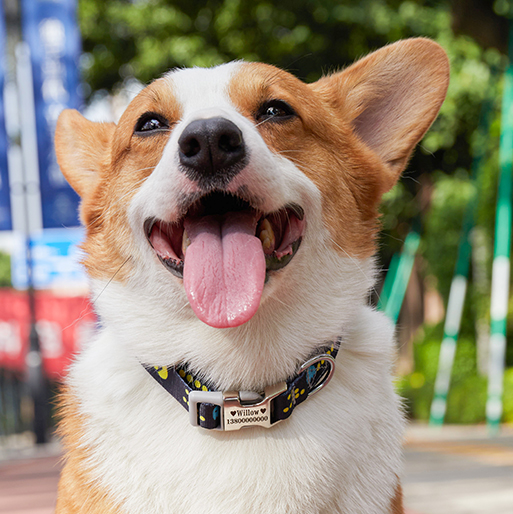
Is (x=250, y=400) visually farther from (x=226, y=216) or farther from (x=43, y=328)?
(x=43, y=328)

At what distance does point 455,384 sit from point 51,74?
9.01 m

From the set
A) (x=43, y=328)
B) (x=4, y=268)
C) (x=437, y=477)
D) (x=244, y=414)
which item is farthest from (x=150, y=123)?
(x=4, y=268)

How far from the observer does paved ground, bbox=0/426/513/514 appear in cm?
444

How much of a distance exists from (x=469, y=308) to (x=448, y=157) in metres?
3.56

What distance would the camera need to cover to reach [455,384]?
11.7 m

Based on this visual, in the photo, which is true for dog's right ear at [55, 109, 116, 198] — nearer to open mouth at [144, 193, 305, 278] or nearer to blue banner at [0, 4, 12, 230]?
open mouth at [144, 193, 305, 278]

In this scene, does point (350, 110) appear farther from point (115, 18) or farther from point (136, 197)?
point (115, 18)

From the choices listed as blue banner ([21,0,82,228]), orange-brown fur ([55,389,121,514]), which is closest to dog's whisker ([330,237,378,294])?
orange-brown fur ([55,389,121,514])

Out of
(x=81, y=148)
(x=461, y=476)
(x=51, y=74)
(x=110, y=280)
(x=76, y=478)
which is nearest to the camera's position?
(x=76, y=478)

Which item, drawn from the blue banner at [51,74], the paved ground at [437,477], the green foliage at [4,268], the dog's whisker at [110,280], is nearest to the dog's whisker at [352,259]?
the dog's whisker at [110,280]

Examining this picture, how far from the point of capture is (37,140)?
8.27 meters

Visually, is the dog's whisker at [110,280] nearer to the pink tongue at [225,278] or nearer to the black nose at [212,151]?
the pink tongue at [225,278]

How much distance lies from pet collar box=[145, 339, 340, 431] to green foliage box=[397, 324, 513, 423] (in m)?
7.10

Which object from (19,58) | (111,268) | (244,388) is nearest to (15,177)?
(19,58)
